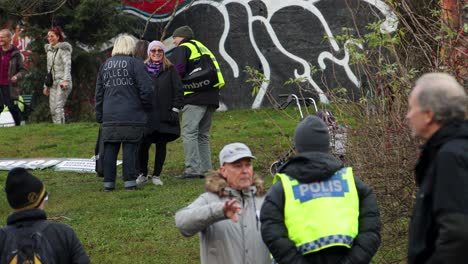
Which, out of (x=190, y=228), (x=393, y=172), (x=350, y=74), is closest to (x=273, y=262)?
(x=190, y=228)

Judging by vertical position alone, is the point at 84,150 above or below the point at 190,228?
below

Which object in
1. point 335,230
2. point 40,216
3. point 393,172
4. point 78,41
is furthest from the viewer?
point 78,41

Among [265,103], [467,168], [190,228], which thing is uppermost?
[467,168]

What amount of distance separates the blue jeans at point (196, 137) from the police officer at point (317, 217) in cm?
703

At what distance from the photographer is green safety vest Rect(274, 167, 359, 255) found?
4.82 m

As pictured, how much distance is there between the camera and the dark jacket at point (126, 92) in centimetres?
1097

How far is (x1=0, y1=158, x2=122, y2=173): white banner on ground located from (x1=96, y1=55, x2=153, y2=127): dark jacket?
2.44 m

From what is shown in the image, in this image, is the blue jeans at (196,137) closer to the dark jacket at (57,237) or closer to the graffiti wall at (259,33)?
the dark jacket at (57,237)

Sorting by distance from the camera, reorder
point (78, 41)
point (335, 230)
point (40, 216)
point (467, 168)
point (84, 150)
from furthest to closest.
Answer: point (78, 41) → point (84, 150) → point (40, 216) → point (335, 230) → point (467, 168)

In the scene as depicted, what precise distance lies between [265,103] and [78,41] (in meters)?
3.95

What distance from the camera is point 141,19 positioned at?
66.7ft

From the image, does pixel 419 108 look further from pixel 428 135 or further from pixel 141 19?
pixel 141 19

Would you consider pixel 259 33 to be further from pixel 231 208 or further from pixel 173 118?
pixel 231 208

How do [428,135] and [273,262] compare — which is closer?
[428,135]
